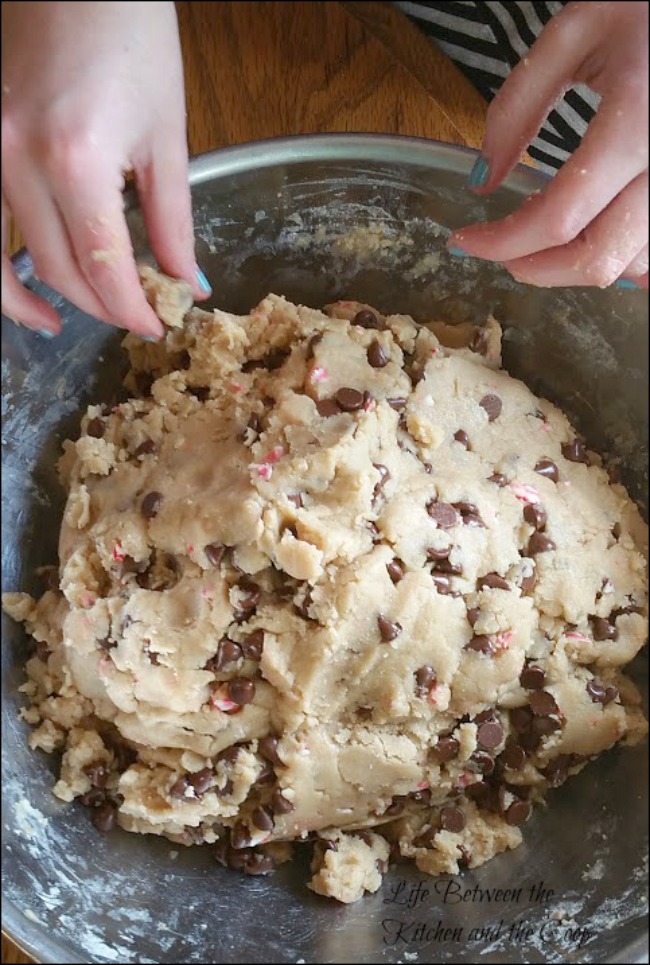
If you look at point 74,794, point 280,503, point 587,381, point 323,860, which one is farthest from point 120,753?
point 587,381

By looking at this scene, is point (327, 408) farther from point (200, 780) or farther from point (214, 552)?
point (200, 780)

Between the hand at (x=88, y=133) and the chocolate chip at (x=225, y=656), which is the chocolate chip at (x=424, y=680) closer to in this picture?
the chocolate chip at (x=225, y=656)

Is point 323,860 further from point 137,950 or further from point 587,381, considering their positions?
point 587,381

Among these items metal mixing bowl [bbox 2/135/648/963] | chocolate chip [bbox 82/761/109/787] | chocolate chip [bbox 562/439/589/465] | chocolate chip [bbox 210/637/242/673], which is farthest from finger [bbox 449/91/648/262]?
chocolate chip [bbox 82/761/109/787]

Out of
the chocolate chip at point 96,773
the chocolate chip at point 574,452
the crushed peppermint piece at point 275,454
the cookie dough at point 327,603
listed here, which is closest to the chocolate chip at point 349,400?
the cookie dough at point 327,603

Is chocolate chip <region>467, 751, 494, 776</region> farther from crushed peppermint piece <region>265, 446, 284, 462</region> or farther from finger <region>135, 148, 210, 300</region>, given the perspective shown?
finger <region>135, 148, 210, 300</region>
